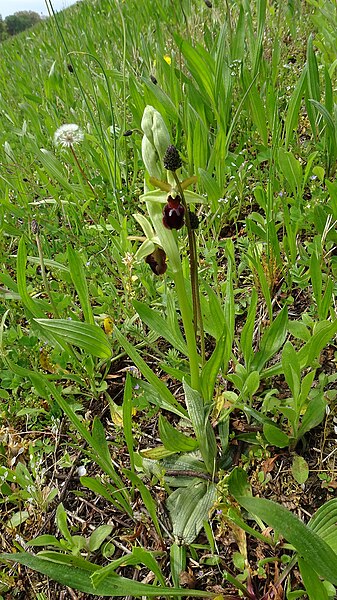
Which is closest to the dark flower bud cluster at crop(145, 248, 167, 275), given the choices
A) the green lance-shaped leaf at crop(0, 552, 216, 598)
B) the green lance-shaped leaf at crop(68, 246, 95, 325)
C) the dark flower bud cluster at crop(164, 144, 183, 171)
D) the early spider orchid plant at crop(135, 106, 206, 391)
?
the early spider orchid plant at crop(135, 106, 206, 391)

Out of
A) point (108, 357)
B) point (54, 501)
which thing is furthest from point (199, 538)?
point (108, 357)

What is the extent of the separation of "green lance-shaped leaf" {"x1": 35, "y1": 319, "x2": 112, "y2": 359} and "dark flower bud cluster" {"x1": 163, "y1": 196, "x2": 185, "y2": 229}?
694 mm

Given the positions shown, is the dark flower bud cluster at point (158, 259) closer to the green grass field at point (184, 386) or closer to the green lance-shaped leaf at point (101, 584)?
the green grass field at point (184, 386)

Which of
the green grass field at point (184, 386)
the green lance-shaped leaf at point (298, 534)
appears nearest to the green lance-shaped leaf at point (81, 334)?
the green grass field at point (184, 386)

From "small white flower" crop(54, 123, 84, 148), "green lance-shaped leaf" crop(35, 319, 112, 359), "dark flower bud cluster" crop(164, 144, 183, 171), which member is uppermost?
"small white flower" crop(54, 123, 84, 148)

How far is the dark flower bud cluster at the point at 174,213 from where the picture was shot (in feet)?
3.46

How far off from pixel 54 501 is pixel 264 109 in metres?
2.09

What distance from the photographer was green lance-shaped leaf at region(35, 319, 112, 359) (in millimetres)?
1602

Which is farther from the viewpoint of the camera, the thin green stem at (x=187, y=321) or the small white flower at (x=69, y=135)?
the small white flower at (x=69, y=135)

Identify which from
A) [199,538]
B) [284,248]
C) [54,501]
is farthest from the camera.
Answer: [284,248]

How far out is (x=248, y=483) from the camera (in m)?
1.33

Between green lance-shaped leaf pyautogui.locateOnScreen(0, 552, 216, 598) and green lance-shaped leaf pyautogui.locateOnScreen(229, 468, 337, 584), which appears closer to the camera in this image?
green lance-shaped leaf pyautogui.locateOnScreen(229, 468, 337, 584)

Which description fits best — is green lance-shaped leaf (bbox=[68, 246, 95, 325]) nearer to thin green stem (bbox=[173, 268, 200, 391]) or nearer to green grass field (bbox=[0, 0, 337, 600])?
green grass field (bbox=[0, 0, 337, 600])

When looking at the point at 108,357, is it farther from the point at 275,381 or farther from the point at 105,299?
the point at 275,381
